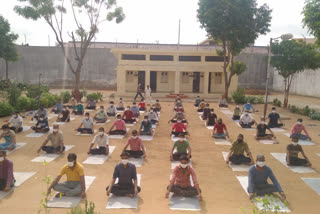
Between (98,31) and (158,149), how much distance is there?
15.7m

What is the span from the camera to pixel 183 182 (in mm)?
7195

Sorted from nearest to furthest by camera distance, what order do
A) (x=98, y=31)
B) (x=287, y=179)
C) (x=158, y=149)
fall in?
(x=287, y=179) < (x=158, y=149) < (x=98, y=31)

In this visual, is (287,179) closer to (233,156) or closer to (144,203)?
(233,156)

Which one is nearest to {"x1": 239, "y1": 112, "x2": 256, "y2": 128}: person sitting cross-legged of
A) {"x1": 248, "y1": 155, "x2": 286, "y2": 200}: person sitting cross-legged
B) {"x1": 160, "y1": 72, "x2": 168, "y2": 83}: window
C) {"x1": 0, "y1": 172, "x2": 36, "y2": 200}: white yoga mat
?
{"x1": 248, "y1": 155, "x2": 286, "y2": 200}: person sitting cross-legged

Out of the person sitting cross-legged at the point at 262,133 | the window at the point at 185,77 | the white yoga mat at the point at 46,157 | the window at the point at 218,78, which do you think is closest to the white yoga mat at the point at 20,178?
the white yoga mat at the point at 46,157

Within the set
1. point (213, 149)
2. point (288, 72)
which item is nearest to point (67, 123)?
point (213, 149)

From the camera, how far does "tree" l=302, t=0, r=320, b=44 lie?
13115 millimetres

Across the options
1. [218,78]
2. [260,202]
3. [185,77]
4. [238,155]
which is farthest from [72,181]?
[218,78]

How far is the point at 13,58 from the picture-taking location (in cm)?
3066

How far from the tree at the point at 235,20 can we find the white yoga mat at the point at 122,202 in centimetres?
1938

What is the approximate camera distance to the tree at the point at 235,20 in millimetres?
23750

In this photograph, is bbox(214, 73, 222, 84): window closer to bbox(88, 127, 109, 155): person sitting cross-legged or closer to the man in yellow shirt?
bbox(88, 127, 109, 155): person sitting cross-legged

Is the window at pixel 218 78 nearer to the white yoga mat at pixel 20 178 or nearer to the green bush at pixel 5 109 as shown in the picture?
the green bush at pixel 5 109

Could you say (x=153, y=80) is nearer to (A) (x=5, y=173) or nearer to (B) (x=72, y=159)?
(A) (x=5, y=173)
